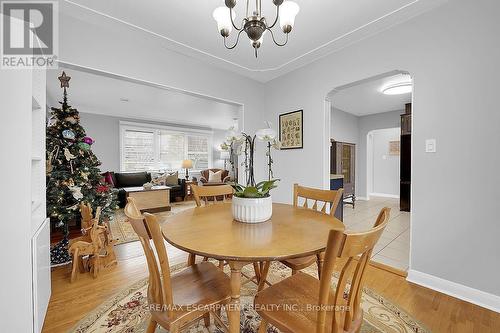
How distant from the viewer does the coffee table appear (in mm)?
4410

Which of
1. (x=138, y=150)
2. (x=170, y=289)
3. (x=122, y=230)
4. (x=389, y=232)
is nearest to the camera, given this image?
(x=170, y=289)

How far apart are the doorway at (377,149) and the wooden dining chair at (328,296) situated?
1.63m

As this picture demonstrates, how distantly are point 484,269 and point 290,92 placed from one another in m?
2.71

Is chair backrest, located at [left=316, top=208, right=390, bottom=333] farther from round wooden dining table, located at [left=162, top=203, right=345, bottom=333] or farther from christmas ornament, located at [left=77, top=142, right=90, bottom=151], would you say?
christmas ornament, located at [left=77, top=142, right=90, bottom=151]

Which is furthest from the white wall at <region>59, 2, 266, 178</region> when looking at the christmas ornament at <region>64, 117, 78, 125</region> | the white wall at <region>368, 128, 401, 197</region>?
the white wall at <region>368, 128, 401, 197</region>

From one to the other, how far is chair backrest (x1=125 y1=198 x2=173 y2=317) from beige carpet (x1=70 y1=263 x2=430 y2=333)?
1.63 feet

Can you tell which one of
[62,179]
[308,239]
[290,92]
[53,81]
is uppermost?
[53,81]

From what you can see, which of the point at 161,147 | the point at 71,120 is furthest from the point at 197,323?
the point at 161,147

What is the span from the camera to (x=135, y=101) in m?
4.77

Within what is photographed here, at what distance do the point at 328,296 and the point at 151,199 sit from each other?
176 inches

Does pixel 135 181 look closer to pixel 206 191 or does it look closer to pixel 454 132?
pixel 206 191

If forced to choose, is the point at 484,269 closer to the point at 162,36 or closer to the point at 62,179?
the point at 162,36

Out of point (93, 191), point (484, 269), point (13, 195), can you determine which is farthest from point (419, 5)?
point (93, 191)

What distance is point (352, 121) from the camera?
6.08 metres
